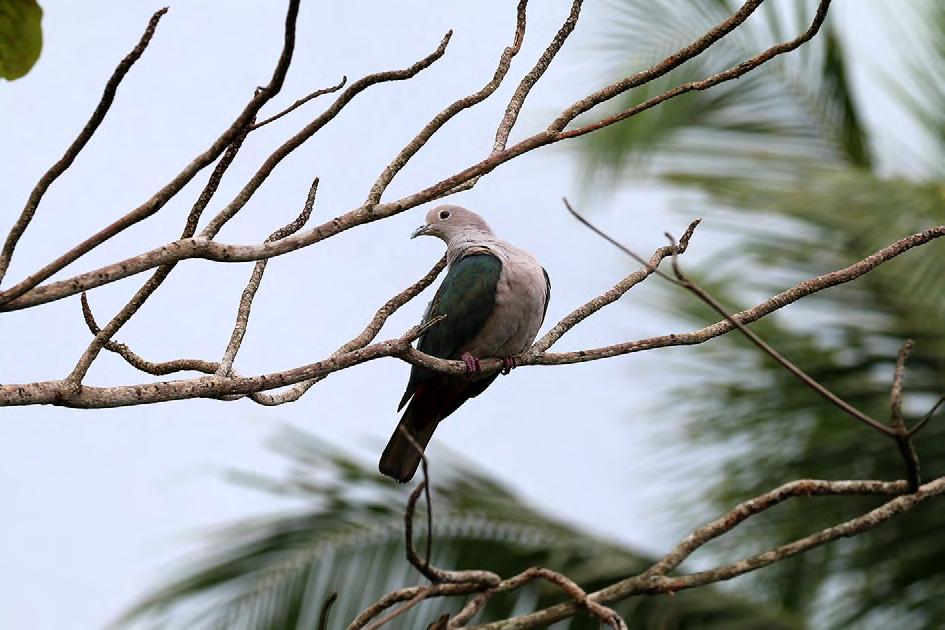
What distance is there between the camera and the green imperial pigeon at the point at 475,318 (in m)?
4.78

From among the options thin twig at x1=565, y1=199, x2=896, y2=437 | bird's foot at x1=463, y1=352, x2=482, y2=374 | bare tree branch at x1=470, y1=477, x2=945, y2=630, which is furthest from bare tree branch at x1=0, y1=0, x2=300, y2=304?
bird's foot at x1=463, y1=352, x2=482, y2=374

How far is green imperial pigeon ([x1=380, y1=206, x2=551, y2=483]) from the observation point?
478cm

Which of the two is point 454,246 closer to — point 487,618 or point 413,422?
point 413,422

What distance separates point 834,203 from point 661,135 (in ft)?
4.66

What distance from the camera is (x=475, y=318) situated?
4820 millimetres

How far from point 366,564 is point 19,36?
5937mm

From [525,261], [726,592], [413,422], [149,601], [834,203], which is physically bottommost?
[149,601]

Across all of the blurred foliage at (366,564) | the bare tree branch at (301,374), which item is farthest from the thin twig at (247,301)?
the blurred foliage at (366,564)

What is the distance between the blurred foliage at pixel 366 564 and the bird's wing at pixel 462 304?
2636 mm

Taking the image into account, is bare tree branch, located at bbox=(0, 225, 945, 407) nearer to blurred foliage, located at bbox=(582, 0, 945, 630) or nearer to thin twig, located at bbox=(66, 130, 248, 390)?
thin twig, located at bbox=(66, 130, 248, 390)

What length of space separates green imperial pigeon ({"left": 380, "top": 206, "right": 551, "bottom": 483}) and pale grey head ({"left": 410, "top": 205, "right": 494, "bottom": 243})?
11.6 inches

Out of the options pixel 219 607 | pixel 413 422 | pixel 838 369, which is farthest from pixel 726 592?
pixel 413 422

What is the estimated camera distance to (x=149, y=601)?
7.60 metres

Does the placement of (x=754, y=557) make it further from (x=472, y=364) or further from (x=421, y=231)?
(x=421, y=231)
